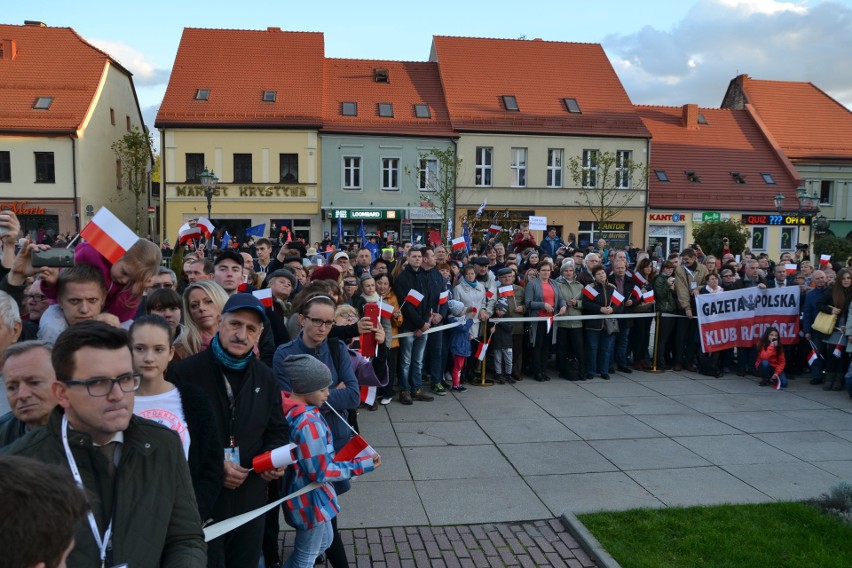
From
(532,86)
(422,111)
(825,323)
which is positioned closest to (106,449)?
(825,323)

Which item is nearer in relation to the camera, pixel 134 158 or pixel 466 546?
pixel 466 546

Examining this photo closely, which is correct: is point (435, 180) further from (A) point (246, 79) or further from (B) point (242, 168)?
(A) point (246, 79)

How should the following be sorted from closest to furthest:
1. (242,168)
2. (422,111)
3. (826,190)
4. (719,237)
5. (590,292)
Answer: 1. (590,292)
2. (719,237)
3. (242,168)
4. (422,111)
5. (826,190)

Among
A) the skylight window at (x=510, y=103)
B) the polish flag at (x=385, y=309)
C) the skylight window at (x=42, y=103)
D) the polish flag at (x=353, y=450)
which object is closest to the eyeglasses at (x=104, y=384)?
the polish flag at (x=353, y=450)

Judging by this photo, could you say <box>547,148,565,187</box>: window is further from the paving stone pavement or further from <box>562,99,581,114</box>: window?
the paving stone pavement

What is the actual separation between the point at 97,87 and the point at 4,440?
3917 cm

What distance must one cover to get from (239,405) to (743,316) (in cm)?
1036

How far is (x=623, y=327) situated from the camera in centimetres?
Answer: 1170

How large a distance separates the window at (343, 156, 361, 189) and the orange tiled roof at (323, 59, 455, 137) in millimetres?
1511

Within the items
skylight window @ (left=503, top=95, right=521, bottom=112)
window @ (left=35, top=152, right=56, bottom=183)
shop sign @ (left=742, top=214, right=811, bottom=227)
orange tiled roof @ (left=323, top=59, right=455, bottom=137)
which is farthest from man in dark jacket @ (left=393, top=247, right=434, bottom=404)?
shop sign @ (left=742, top=214, right=811, bottom=227)

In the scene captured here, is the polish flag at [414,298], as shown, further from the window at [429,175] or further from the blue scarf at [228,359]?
the window at [429,175]

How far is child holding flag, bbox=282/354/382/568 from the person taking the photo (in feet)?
13.5

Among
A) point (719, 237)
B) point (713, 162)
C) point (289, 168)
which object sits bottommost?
point (719, 237)

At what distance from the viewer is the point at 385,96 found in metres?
37.0
